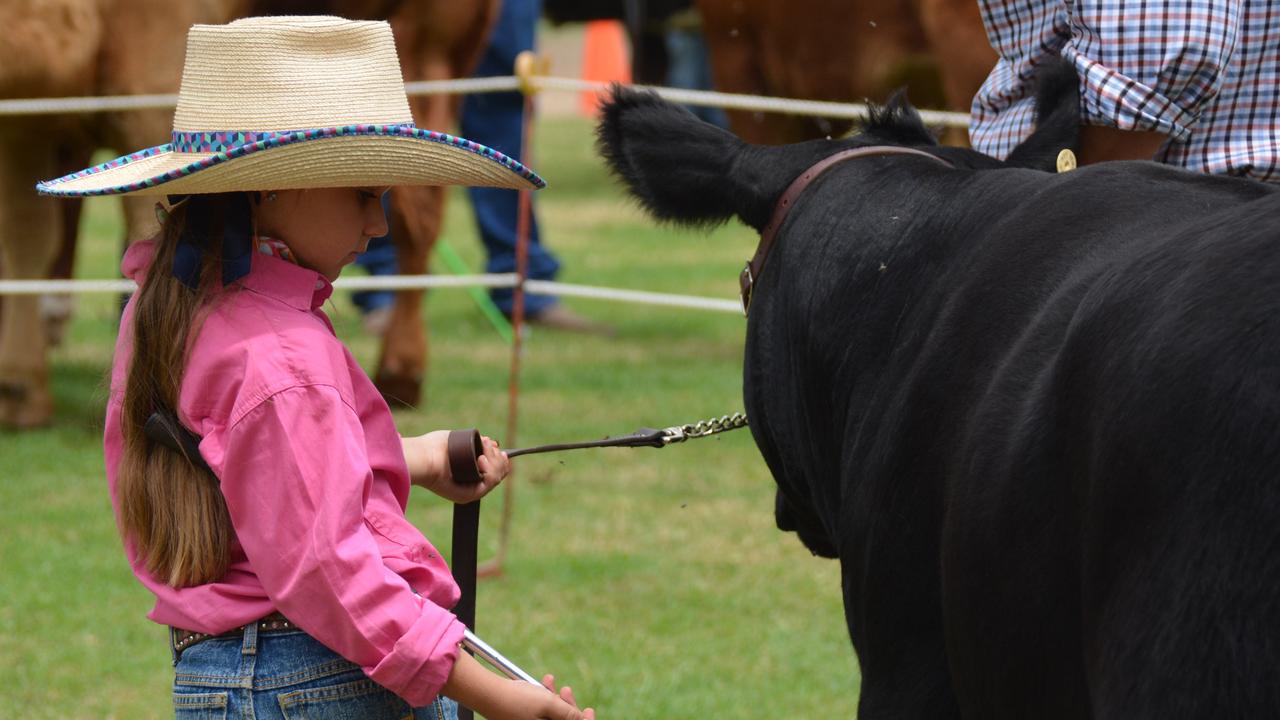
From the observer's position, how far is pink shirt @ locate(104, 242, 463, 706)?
5.60ft

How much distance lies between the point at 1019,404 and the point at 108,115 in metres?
5.04

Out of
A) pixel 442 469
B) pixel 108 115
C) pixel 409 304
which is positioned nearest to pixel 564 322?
pixel 409 304

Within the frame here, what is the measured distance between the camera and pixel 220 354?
1789 mm

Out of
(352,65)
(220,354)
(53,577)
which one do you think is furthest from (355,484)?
(53,577)

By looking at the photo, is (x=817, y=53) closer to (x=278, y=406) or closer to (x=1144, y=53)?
(x=1144, y=53)

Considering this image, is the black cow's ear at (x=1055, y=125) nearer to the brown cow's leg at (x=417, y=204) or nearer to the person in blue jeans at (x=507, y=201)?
the brown cow's leg at (x=417, y=204)

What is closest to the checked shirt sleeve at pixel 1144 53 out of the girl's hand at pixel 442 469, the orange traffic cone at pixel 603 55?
the girl's hand at pixel 442 469

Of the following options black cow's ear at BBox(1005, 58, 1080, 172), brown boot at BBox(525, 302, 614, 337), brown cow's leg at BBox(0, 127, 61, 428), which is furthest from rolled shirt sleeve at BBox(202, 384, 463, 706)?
Result: brown boot at BBox(525, 302, 614, 337)

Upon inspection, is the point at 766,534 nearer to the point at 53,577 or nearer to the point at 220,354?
the point at 53,577

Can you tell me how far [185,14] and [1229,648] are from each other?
538cm

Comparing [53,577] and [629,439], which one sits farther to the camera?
[53,577]

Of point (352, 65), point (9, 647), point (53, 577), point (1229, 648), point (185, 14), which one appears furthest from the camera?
point (185, 14)

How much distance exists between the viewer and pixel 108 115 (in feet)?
18.9

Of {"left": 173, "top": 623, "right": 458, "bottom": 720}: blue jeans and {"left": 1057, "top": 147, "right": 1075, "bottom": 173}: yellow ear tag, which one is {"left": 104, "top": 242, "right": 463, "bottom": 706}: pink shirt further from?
{"left": 1057, "top": 147, "right": 1075, "bottom": 173}: yellow ear tag
